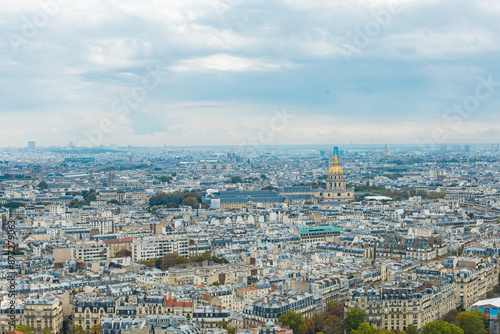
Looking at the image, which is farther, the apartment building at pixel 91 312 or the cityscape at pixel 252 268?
the apartment building at pixel 91 312

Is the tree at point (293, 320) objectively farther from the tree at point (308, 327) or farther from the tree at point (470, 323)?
the tree at point (470, 323)

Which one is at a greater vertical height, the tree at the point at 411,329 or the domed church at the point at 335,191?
the domed church at the point at 335,191

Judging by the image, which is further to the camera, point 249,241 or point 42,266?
point 249,241

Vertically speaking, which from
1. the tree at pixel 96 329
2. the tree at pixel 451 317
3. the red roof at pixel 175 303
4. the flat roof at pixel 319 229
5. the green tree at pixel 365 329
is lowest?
the tree at pixel 451 317

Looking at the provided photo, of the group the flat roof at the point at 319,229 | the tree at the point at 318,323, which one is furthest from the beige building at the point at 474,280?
the flat roof at the point at 319,229

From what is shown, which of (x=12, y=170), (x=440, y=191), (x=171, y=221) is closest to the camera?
(x=171, y=221)

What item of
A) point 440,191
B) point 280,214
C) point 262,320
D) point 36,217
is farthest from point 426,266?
point 440,191

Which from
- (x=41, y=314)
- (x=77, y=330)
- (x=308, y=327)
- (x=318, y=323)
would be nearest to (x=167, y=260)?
(x=41, y=314)

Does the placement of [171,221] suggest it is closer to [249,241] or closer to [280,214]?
[280,214]
